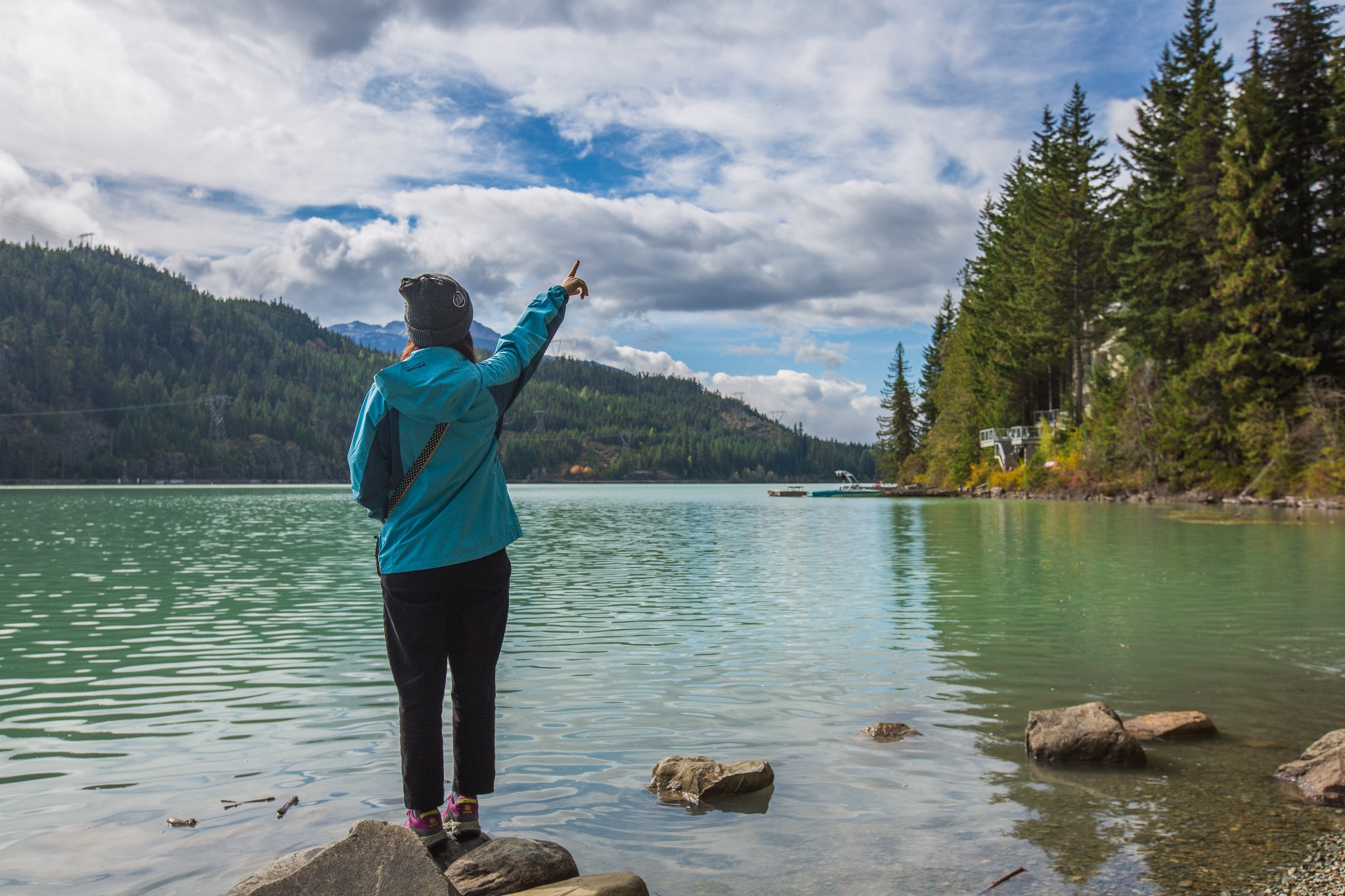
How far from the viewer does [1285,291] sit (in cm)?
3897

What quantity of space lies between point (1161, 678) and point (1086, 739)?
135 inches

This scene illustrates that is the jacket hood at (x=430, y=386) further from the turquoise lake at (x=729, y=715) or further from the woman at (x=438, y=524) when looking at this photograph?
the turquoise lake at (x=729, y=715)

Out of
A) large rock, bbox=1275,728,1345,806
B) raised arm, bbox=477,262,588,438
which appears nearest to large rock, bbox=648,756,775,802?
raised arm, bbox=477,262,588,438

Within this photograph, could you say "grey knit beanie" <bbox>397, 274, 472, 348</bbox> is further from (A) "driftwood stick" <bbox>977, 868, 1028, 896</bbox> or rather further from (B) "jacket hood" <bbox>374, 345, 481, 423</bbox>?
(A) "driftwood stick" <bbox>977, 868, 1028, 896</bbox>

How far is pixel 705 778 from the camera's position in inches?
225

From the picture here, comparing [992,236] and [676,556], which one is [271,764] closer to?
[676,556]

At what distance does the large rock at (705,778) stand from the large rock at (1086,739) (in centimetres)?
197

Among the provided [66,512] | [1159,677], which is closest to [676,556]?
[1159,677]

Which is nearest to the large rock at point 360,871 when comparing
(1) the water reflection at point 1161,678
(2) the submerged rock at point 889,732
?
(1) the water reflection at point 1161,678

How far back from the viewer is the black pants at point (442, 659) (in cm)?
418

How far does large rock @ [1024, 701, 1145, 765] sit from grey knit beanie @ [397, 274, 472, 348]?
4790 mm

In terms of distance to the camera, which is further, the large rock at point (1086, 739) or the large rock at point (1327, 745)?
the large rock at point (1086, 739)

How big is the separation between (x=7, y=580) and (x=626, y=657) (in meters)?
14.3

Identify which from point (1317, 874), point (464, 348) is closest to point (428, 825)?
point (464, 348)
